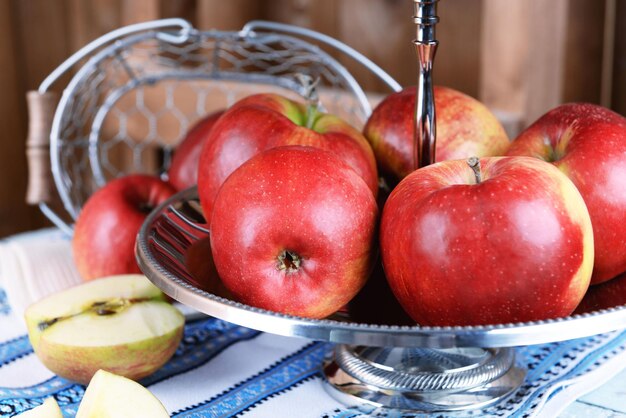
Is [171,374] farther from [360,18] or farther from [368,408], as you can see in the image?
[360,18]

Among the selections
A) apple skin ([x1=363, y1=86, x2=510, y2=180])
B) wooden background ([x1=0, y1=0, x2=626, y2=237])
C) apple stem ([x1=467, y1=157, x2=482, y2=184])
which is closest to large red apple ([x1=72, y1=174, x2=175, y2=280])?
apple skin ([x1=363, y1=86, x2=510, y2=180])

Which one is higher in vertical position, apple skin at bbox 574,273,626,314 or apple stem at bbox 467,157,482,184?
apple stem at bbox 467,157,482,184

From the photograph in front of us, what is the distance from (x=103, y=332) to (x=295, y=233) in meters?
0.19

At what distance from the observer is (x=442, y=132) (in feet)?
2.18

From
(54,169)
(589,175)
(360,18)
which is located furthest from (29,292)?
(360,18)

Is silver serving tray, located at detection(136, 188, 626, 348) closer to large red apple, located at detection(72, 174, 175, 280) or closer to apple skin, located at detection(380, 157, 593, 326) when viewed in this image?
apple skin, located at detection(380, 157, 593, 326)

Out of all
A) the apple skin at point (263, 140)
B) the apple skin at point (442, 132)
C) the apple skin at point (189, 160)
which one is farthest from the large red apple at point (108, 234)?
the apple skin at point (442, 132)

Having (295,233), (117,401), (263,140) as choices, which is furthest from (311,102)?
(117,401)

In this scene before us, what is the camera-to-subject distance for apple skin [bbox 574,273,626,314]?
57cm

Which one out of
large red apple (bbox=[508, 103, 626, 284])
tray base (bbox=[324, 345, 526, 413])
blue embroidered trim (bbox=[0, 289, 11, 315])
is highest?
large red apple (bbox=[508, 103, 626, 284])

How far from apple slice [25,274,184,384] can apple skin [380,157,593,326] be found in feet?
0.72

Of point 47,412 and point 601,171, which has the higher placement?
point 601,171

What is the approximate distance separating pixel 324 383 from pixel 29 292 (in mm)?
346

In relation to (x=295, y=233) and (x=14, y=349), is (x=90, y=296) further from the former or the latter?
(x=295, y=233)
